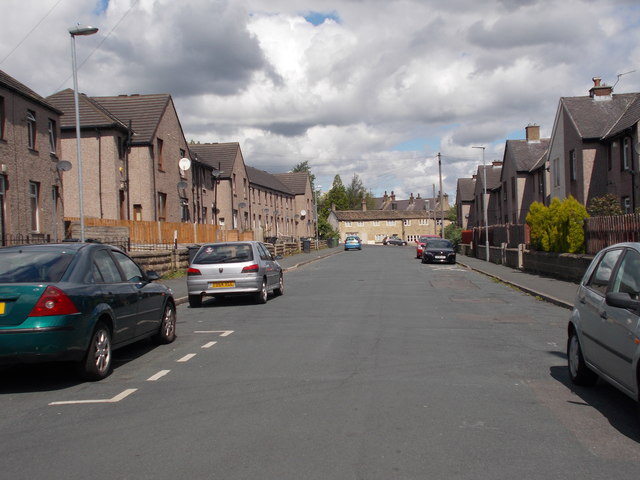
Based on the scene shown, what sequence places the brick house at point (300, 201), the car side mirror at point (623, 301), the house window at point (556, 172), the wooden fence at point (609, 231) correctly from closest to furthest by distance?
the car side mirror at point (623, 301) < the wooden fence at point (609, 231) < the house window at point (556, 172) < the brick house at point (300, 201)

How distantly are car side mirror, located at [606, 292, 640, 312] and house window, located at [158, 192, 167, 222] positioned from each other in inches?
1237

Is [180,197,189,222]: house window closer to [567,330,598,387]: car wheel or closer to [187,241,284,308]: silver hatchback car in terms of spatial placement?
[187,241,284,308]: silver hatchback car

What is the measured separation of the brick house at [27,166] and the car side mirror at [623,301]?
18.0 m

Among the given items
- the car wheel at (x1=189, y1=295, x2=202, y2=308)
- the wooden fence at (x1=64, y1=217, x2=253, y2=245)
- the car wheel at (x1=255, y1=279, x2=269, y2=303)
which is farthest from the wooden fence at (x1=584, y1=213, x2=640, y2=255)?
the wooden fence at (x1=64, y1=217, x2=253, y2=245)

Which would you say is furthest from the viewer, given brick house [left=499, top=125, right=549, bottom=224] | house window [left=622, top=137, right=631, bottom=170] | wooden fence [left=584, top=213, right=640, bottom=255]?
brick house [left=499, top=125, right=549, bottom=224]

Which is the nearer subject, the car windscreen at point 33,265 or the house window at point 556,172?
the car windscreen at point 33,265

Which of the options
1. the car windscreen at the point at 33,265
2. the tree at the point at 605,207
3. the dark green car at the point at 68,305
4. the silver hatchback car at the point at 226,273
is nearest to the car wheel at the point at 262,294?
the silver hatchback car at the point at 226,273

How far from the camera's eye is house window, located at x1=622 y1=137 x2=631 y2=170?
28984 mm

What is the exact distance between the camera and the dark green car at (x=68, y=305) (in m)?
6.59

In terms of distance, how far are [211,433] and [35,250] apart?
12.2ft

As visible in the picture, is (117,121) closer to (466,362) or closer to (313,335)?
(313,335)

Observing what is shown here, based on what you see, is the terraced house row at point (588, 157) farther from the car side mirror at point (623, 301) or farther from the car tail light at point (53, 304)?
the car tail light at point (53, 304)

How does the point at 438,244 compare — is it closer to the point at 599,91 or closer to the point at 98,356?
the point at 599,91

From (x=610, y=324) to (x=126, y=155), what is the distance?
29.9m
